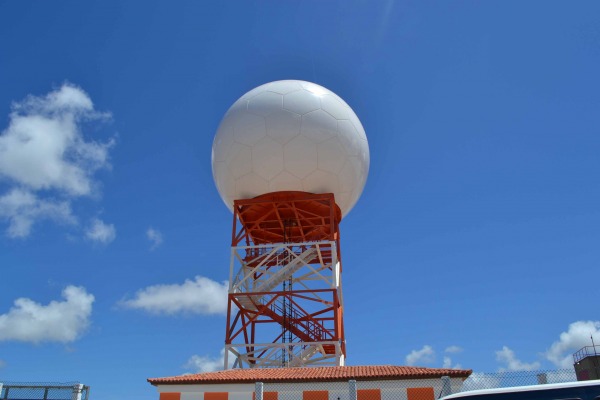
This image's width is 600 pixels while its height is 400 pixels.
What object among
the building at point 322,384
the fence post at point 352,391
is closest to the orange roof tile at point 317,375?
the building at point 322,384

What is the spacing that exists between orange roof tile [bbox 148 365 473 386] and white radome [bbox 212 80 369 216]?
9.70 meters

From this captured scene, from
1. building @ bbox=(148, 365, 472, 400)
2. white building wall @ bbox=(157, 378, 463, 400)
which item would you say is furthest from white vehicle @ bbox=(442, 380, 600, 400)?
white building wall @ bbox=(157, 378, 463, 400)

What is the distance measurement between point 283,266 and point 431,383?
11269mm

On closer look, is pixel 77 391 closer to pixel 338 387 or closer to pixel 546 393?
pixel 338 387

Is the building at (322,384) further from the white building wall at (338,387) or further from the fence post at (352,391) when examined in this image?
the fence post at (352,391)

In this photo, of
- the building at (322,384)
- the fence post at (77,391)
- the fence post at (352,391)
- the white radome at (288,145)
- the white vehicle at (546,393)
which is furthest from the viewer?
the white radome at (288,145)

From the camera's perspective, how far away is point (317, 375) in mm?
15523

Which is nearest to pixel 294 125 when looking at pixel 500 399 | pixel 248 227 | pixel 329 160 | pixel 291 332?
pixel 329 160

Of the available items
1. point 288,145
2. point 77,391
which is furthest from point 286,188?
point 77,391

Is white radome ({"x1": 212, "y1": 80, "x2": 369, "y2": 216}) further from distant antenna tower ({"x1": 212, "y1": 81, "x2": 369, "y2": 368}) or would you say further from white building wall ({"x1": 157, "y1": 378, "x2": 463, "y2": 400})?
white building wall ({"x1": 157, "y1": 378, "x2": 463, "y2": 400})

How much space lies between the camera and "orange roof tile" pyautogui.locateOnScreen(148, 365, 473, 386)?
15.0m

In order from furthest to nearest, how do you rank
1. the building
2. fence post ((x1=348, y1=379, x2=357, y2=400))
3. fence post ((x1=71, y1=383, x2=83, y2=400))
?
the building → fence post ((x1=71, y1=383, x2=83, y2=400)) → fence post ((x1=348, y1=379, x2=357, y2=400))

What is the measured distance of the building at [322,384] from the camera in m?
15.0

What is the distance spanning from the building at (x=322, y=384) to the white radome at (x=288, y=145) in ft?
33.8
